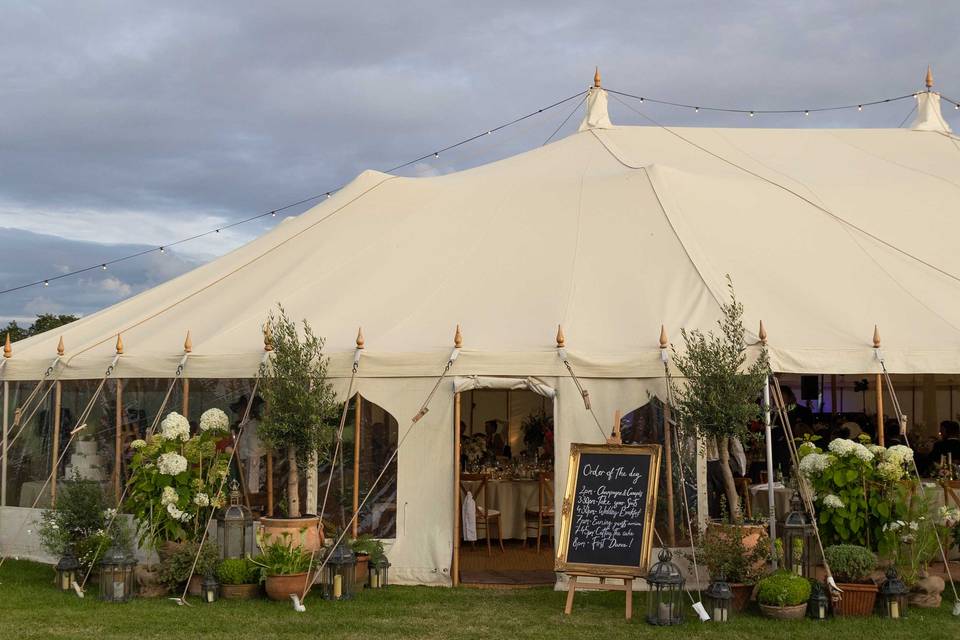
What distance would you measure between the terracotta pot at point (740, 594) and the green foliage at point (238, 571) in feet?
12.9

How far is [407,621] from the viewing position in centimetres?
877

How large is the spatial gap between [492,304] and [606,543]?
117 inches

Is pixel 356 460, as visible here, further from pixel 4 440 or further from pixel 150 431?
pixel 4 440

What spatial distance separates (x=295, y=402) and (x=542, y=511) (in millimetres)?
3584

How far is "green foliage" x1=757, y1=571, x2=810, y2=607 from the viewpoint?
342 inches

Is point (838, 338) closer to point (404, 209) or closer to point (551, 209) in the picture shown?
point (551, 209)

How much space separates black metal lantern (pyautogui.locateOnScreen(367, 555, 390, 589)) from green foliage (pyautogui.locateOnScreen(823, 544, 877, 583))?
3840 mm

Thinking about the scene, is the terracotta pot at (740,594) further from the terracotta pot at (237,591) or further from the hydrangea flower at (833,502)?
the terracotta pot at (237,591)

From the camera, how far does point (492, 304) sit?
1122cm

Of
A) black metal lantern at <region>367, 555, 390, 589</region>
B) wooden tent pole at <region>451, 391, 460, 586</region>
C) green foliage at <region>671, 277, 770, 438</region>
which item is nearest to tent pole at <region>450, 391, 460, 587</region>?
wooden tent pole at <region>451, 391, 460, 586</region>

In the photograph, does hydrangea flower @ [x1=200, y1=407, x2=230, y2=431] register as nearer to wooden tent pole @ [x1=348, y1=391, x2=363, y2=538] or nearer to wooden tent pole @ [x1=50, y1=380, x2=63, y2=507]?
wooden tent pole @ [x1=348, y1=391, x2=363, y2=538]

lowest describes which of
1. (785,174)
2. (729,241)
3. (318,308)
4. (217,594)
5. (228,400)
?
(217,594)

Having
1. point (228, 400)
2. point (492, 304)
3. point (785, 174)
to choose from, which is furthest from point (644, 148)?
point (228, 400)

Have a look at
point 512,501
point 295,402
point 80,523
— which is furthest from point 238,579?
point 512,501
